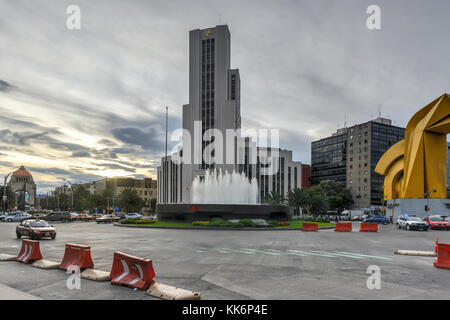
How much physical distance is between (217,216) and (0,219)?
132 feet

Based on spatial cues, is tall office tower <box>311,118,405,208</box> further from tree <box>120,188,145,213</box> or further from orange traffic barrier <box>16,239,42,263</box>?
orange traffic barrier <box>16,239,42,263</box>

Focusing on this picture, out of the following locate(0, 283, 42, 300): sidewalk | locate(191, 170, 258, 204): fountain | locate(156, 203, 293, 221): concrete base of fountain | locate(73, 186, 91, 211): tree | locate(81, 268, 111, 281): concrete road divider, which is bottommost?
locate(73, 186, 91, 211): tree

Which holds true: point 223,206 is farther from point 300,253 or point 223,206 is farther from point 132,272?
point 132,272

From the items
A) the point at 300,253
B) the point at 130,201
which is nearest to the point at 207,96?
the point at 130,201

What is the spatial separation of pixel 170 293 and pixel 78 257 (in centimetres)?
507

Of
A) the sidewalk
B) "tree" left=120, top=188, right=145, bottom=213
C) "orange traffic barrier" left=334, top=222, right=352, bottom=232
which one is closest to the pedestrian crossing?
the sidewalk

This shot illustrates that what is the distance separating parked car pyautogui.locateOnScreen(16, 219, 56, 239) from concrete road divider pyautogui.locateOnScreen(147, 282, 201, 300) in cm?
1710

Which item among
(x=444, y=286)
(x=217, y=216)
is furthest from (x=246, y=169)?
(x=444, y=286)

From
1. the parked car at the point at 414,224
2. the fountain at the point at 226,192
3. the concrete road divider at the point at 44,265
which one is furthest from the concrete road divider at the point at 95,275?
the fountain at the point at 226,192

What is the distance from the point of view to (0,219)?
2264 inches

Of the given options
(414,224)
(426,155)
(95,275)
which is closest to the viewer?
(95,275)

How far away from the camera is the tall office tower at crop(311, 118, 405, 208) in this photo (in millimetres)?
112938

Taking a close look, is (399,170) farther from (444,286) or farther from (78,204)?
(78,204)

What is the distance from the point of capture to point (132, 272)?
9.34 metres
